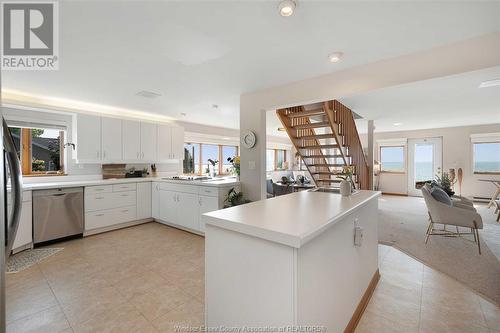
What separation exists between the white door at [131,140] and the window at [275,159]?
5.46m

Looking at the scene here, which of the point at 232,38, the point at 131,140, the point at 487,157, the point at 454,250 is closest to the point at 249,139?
the point at 232,38

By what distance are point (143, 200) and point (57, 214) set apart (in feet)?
4.51

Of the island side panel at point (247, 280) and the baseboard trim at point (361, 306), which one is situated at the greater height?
the island side panel at point (247, 280)

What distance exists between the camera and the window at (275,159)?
Answer: 9.44m

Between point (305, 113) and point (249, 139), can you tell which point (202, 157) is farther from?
point (305, 113)

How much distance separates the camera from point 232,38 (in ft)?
6.81

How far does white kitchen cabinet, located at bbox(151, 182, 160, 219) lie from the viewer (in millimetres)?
4641

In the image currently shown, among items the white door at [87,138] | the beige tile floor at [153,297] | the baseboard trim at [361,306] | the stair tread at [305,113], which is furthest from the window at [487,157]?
the white door at [87,138]

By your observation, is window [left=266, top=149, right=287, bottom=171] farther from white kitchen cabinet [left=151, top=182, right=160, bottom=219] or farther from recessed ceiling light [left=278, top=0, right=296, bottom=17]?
recessed ceiling light [left=278, top=0, right=296, bottom=17]

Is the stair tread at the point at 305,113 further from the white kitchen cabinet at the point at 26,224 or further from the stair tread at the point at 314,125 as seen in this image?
the white kitchen cabinet at the point at 26,224

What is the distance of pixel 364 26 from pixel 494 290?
111 inches

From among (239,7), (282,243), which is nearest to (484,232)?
(282,243)

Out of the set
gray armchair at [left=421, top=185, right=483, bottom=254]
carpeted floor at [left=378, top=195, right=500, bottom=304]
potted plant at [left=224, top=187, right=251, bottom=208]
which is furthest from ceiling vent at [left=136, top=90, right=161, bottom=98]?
gray armchair at [left=421, top=185, right=483, bottom=254]

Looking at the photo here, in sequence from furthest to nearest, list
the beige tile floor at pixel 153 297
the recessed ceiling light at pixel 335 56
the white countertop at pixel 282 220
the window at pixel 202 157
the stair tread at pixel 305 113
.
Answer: the window at pixel 202 157 < the stair tread at pixel 305 113 < the recessed ceiling light at pixel 335 56 < the beige tile floor at pixel 153 297 < the white countertop at pixel 282 220
